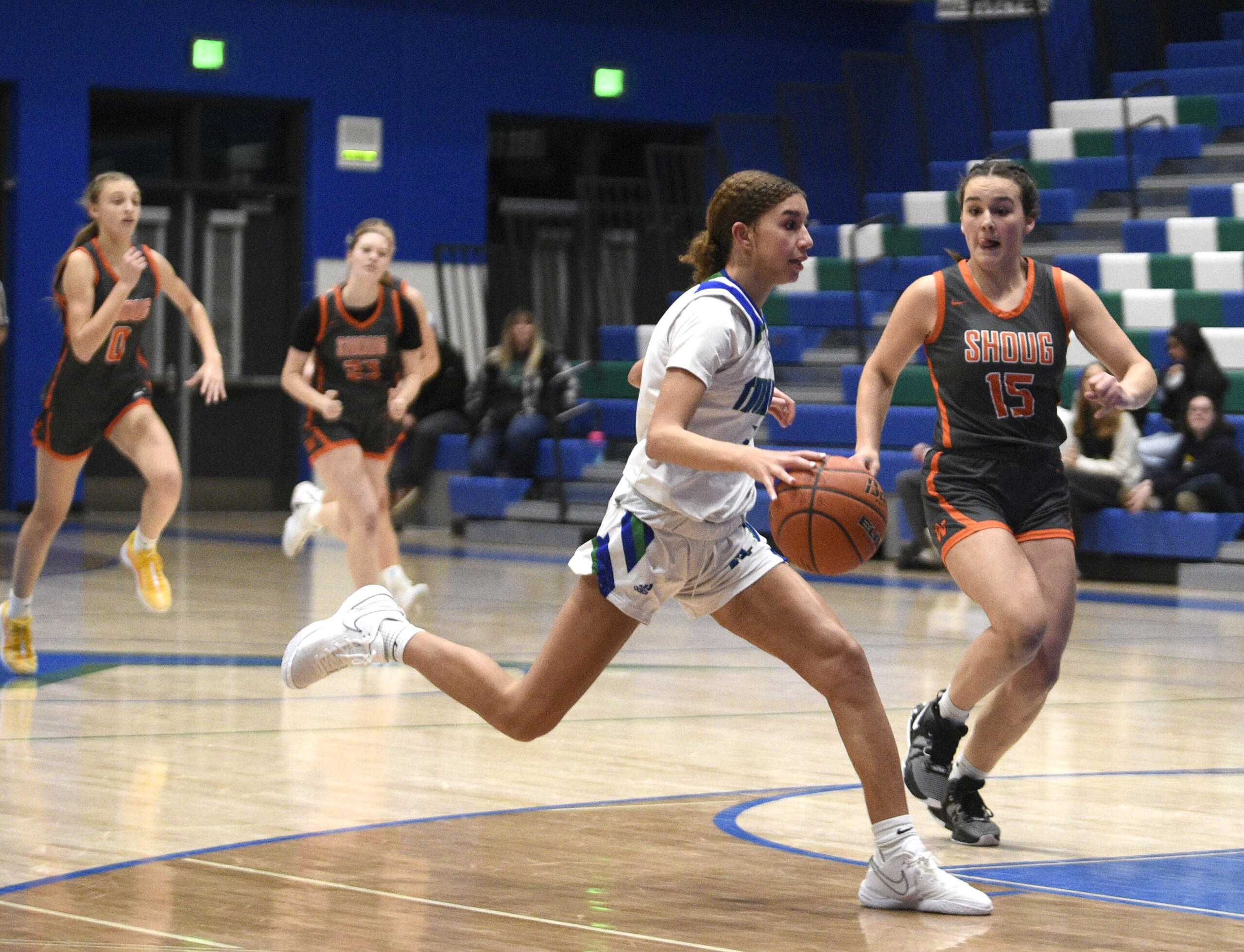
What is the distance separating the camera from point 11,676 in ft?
23.2

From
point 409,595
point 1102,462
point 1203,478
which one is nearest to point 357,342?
point 409,595

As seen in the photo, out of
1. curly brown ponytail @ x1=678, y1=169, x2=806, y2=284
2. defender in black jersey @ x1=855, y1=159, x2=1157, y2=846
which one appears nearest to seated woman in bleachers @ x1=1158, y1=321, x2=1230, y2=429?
defender in black jersey @ x1=855, y1=159, x2=1157, y2=846

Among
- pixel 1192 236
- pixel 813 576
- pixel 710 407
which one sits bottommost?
pixel 813 576

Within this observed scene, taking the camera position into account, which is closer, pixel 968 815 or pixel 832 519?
pixel 832 519

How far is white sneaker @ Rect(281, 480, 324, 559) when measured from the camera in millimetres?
9453

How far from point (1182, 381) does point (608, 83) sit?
8256mm

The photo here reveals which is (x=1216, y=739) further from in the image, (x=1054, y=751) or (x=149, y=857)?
(x=149, y=857)

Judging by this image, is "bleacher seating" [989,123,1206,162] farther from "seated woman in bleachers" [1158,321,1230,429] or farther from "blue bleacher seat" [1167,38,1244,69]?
"seated woman in bleachers" [1158,321,1230,429]

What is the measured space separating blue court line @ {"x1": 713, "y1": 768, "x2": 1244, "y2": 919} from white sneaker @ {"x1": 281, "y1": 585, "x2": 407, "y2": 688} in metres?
0.96

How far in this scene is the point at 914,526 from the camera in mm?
12469

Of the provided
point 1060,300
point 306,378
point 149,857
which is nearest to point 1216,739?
point 1060,300

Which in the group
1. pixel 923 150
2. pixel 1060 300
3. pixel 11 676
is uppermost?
pixel 923 150

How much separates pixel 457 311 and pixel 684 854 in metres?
13.2

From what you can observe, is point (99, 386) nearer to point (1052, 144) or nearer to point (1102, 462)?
point (1102, 462)
